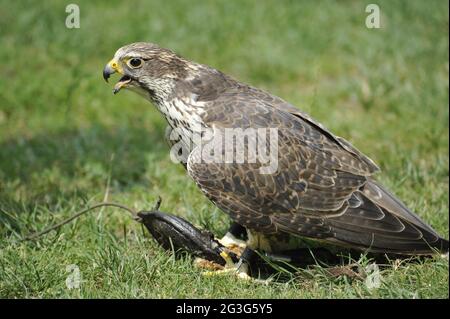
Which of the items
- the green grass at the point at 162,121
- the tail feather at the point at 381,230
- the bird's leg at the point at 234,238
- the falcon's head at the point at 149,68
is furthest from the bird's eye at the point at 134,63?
the tail feather at the point at 381,230

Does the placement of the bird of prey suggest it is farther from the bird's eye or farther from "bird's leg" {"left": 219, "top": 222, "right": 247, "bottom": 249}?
"bird's leg" {"left": 219, "top": 222, "right": 247, "bottom": 249}

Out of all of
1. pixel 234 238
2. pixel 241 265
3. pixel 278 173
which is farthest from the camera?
pixel 234 238

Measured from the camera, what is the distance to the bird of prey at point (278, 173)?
4156 mm

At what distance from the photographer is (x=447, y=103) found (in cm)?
692

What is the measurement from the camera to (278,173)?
4207mm

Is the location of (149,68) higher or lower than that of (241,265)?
higher

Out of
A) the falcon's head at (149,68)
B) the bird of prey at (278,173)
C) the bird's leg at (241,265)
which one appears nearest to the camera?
the bird of prey at (278,173)

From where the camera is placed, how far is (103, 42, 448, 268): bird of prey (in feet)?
13.6

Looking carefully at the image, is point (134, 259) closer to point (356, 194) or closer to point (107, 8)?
point (356, 194)

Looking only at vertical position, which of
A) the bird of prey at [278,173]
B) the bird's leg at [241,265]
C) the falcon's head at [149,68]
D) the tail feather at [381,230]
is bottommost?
the bird's leg at [241,265]

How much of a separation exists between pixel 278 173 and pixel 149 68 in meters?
1.10

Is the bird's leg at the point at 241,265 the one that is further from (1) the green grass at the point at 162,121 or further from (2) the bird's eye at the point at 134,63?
(2) the bird's eye at the point at 134,63

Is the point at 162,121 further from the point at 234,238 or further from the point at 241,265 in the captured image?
the point at 241,265

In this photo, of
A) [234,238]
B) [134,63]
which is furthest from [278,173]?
[134,63]
